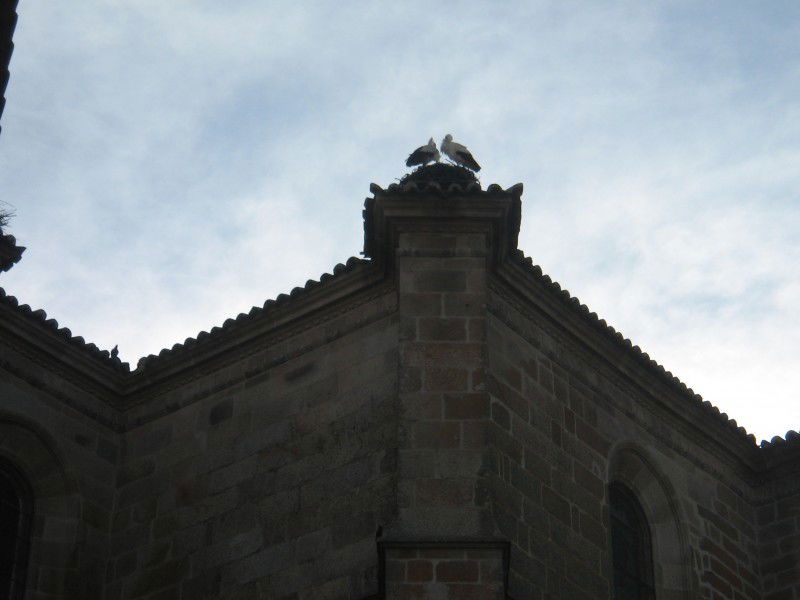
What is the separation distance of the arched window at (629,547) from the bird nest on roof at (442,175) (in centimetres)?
352

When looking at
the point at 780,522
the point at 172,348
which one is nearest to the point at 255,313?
the point at 172,348

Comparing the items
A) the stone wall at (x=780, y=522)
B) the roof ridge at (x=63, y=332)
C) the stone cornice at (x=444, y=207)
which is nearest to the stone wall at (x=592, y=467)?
the stone wall at (x=780, y=522)

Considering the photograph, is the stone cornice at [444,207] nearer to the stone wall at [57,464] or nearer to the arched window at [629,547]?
the arched window at [629,547]

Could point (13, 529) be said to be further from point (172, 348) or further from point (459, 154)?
point (459, 154)

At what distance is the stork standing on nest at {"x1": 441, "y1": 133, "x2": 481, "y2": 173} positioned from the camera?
1524cm

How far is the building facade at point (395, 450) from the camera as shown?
1323 cm

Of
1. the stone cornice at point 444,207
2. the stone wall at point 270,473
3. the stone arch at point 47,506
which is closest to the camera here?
the stone wall at point 270,473

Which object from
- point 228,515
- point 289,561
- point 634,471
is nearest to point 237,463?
point 228,515

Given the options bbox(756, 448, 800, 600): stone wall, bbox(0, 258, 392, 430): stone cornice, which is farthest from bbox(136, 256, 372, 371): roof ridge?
bbox(756, 448, 800, 600): stone wall

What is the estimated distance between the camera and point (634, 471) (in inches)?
634

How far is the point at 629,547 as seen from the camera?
15859mm

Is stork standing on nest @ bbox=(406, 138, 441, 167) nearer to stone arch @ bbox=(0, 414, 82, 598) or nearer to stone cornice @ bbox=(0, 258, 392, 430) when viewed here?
stone cornice @ bbox=(0, 258, 392, 430)

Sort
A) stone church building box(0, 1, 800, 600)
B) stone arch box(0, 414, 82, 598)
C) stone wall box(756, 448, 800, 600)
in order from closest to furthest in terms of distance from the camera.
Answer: stone church building box(0, 1, 800, 600) < stone arch box(0, 414, 82, 598) < stone wall box(756, 448, 800, 600)

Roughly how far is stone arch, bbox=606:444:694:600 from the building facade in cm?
2
